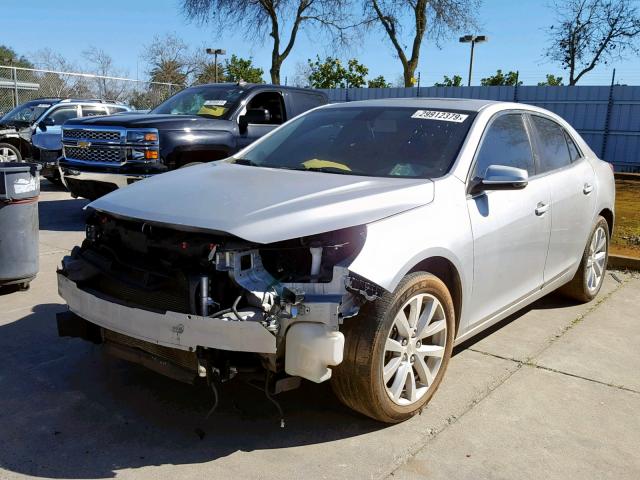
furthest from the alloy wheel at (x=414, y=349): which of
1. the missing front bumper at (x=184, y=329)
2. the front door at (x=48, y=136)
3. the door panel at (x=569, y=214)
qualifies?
the front door at (x=48, y=136)

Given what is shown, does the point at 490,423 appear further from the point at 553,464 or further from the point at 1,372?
the point at 1,372

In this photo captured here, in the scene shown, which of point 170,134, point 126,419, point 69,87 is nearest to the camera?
→ point 126,419

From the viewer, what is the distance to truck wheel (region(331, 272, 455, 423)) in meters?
3.08

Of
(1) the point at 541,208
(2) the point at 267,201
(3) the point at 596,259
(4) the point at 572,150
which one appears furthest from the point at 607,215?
(2) the point at 267,201

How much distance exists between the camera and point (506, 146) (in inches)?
172

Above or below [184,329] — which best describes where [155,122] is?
above

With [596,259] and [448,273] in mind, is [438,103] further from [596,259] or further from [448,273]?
[596,259]

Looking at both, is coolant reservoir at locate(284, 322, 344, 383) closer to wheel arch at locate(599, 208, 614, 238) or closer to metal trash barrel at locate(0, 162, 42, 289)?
metal trash barrel at locate(0, 162, 42, 289)

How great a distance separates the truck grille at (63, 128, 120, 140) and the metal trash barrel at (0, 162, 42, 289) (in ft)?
9.12

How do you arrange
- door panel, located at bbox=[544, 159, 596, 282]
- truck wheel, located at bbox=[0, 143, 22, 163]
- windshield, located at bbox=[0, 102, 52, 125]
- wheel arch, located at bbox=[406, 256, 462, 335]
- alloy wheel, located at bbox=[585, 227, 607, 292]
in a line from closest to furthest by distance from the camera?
1. wheel arch, located at bbox=[406, 256, 462, 335]
2. door panel, located at bbox=[544, 159, 596, 282]
3. alloy wheel, located at bbox=[585, 227, 607, 292]
4. truck wheel, located at bbox=[0, 143, 22, 163]
5. windshield, located at bbox=[0, 102, 52, 125]

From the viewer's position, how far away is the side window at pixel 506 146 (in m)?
4.09

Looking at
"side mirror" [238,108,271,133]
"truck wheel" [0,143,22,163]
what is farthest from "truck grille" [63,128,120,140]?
"truck wheel" [0,143,22,163]

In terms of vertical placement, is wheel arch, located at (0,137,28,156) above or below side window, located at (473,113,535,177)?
below

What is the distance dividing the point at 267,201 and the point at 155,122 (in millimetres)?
5368
